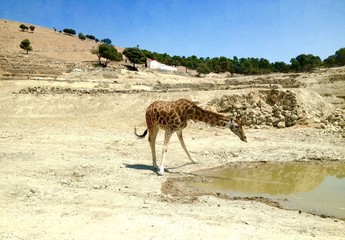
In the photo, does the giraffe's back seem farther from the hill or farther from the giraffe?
the hill

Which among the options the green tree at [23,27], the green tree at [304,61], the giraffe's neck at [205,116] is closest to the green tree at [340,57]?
the green tree at [304,61]

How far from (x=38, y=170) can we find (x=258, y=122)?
1406 centimetres

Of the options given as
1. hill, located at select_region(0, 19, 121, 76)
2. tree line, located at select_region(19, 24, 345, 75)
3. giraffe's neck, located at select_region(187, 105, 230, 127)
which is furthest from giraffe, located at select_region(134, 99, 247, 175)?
tree line, located at select_region(19, 24, 345, 75)

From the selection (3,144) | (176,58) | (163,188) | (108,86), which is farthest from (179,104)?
(176,58)

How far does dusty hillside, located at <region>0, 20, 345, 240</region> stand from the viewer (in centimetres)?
738

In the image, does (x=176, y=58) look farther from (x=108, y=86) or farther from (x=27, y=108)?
(x=27, y=108)

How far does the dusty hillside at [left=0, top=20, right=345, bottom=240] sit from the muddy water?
0.65 metres

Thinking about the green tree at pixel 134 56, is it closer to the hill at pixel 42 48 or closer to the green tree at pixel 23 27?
the hill at pixel 42 48

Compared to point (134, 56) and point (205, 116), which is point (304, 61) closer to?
point (134, 56)

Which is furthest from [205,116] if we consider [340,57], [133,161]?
[340,57]

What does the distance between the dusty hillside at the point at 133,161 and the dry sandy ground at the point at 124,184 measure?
27mm

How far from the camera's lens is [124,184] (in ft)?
35.1

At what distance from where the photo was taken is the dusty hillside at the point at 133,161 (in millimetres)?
7375

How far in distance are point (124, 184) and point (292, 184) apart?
5352 millimetres
